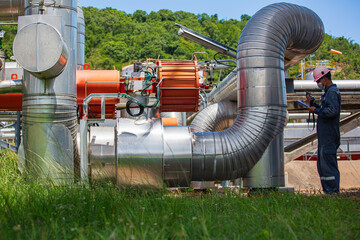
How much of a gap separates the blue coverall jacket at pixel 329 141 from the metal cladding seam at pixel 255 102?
0.52 meters

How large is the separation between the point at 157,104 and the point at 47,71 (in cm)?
148

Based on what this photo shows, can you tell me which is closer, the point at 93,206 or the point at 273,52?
the point at 93,206

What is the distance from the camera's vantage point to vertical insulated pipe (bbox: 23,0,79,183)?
4633 millimetres

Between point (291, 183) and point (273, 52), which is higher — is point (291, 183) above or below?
below

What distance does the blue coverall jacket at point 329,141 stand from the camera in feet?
16.1

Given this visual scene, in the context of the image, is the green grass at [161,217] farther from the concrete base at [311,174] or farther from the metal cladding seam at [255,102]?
the concrete base at [311,174]

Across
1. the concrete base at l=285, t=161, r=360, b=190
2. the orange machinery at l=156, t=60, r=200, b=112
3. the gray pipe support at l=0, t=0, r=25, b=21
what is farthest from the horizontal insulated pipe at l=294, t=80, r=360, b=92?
the gray pipe support at l=0, t=0, r=25, b=21

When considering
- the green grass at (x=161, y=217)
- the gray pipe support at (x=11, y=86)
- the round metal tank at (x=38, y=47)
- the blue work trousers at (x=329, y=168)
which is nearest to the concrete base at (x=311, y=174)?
the blue work trousers at (x=329, y=168)

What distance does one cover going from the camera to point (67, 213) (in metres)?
2.95

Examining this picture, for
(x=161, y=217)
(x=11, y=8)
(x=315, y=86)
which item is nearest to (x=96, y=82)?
(x=11, y=8)

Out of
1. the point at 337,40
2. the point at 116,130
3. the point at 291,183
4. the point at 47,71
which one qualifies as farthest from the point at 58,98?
the point at 337,40

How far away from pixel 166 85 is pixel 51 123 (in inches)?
61.3

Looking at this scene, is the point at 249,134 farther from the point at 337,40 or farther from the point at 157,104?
the point at 337,40

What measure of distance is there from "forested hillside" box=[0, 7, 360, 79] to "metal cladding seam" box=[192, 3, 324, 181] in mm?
39423
